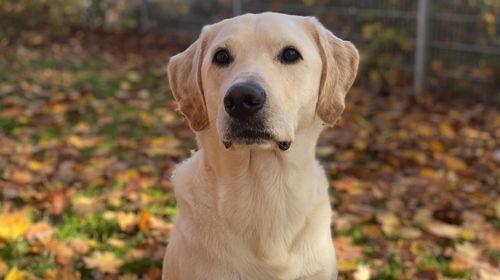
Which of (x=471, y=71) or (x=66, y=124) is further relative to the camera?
(x=471, y=71)

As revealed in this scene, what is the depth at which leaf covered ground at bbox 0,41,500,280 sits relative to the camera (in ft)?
11.0

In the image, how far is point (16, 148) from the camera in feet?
17.0

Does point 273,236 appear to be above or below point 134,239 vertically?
above

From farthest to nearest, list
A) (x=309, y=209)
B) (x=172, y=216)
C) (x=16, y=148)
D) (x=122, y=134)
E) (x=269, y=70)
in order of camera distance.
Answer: (x=122, y=134), (x=16, y=148), (x=172, y=216), (x=309, y=209), (x=269, y=70)

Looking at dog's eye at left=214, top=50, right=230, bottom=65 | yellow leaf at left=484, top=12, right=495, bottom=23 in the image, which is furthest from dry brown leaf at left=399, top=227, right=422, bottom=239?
yellow leaf at left=484, top=12, right=495, bottom=23

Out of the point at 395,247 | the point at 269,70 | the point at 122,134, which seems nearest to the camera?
the point at 269,70

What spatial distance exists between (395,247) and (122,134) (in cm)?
344

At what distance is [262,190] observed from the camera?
245 centimetres

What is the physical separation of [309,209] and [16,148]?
374cm

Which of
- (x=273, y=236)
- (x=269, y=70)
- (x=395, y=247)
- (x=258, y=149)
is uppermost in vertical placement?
(x=269, y=70)

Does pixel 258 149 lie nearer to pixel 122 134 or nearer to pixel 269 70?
pixel 269 70

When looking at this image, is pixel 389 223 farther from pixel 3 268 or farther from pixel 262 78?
pixel 3 268

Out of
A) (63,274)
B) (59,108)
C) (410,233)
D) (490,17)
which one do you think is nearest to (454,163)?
(410,233)

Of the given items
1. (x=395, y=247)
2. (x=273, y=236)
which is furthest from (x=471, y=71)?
(x=273, y=236)
